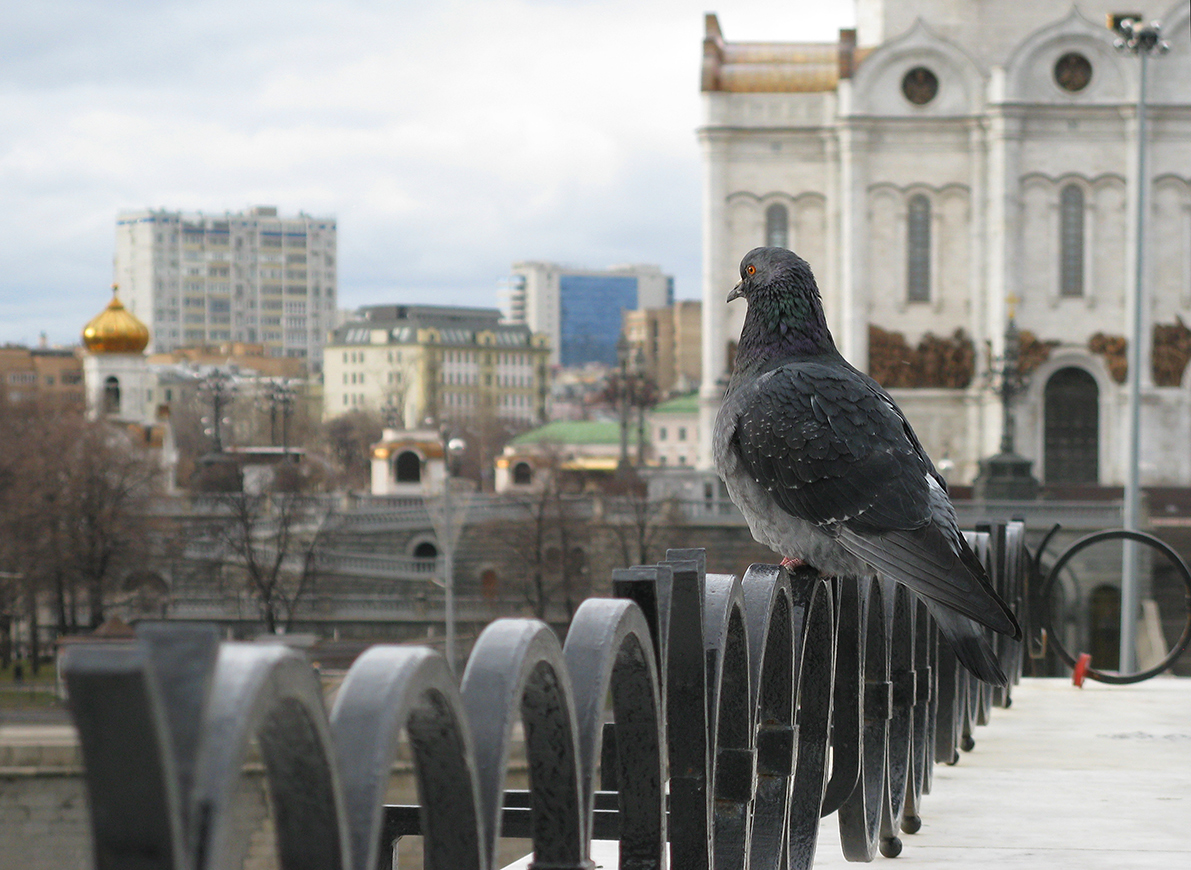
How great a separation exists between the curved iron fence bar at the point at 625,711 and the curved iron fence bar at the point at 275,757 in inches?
20.2

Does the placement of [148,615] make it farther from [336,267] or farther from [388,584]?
[336,267]

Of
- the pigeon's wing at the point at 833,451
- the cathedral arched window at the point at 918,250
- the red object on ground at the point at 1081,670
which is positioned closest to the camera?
the pigeon's wing at the point at 833,451

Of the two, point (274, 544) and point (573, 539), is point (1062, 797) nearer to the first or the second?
point (573, 539)

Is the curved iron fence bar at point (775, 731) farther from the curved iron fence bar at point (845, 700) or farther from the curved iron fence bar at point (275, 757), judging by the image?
the curved iron fence bar at point (275, 757)

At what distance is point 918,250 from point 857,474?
40594 mm

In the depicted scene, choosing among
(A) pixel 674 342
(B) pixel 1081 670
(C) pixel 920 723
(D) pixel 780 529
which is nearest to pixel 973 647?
(D) pixel 780 529

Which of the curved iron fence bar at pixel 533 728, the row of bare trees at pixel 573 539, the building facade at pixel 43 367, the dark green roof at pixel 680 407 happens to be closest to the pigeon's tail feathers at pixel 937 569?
the curved iron fence bar at pixel 533 728

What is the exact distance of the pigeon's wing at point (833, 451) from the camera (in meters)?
3.26

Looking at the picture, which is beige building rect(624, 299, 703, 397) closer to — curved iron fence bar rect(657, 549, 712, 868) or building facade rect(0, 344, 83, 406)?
building facade rect(0, 344, 83, 406)

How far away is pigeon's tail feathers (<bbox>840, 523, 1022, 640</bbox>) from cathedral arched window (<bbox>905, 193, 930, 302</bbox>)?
40.3 m

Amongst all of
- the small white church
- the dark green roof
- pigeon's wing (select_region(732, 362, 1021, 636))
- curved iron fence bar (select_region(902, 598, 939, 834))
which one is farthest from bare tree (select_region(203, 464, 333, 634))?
the dark green roof

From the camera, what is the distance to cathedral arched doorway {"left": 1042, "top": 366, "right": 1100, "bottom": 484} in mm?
42438

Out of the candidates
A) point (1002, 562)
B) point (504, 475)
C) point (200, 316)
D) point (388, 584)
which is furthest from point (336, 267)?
point (1002, 562)

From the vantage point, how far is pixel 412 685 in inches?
55.5
